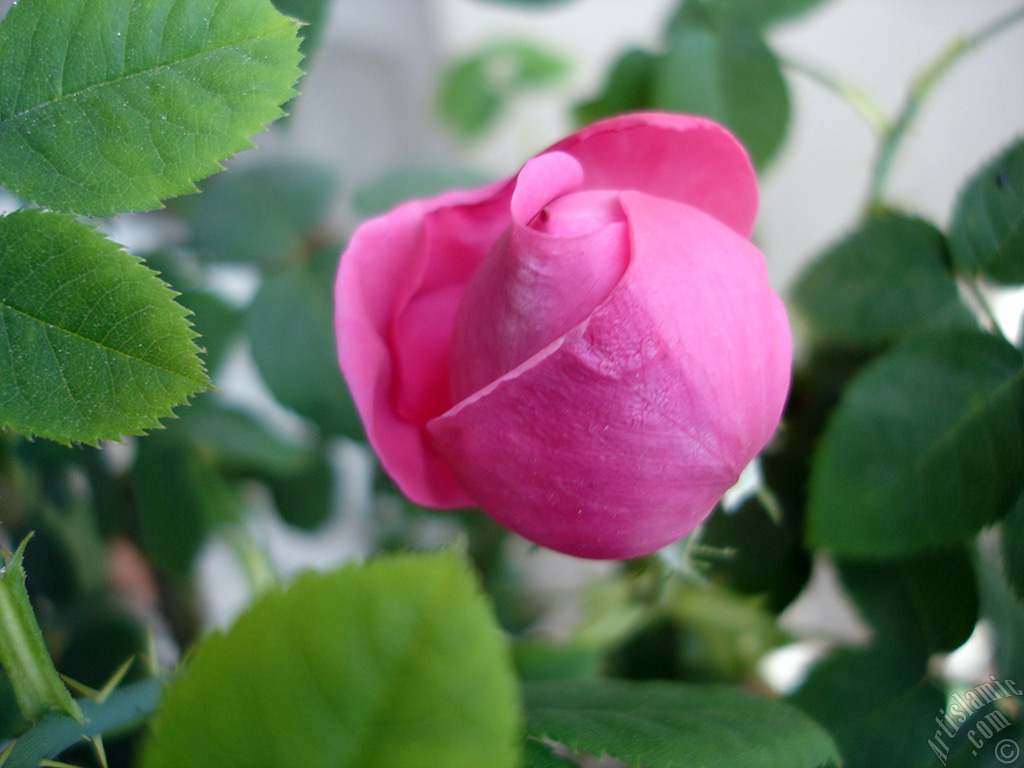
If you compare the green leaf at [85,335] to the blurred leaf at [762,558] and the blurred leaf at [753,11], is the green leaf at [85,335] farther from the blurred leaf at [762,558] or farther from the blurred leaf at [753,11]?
the blurred leaf at [753,11]

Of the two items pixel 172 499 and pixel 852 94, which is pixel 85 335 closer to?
pixel 172 499

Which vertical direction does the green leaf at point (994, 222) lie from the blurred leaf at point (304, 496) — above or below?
above

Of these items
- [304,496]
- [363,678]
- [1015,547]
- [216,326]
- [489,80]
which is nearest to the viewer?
[363,678]

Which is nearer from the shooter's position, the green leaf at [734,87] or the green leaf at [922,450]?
the green leaf at [922,450]

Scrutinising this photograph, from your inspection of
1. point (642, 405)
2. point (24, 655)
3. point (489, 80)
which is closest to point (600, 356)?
point (642, 405)

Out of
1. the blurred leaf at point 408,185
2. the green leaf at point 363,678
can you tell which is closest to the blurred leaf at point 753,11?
the blurred leaf at point 408,185

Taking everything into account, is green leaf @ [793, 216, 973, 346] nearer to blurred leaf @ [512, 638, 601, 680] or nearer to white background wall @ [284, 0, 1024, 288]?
white background wall @ [284, 0, 1024, 288]

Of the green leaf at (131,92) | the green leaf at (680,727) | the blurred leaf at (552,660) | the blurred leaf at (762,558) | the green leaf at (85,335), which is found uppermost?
the green leaf at (131,92)

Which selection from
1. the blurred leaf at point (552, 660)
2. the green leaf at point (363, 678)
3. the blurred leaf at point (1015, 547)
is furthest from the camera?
the blurred leaf at point (552, 660)
